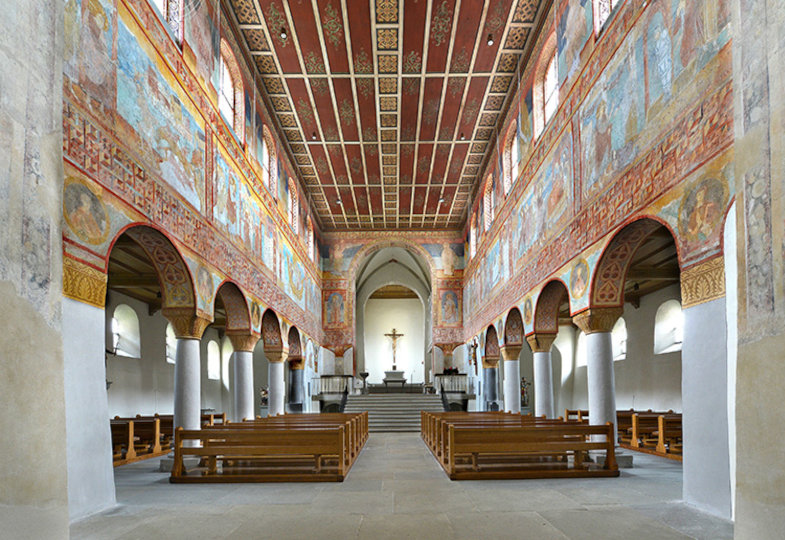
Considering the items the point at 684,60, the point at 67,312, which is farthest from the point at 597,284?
the point at 67,312

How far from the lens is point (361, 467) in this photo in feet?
41.0

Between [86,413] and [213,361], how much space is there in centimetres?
2375

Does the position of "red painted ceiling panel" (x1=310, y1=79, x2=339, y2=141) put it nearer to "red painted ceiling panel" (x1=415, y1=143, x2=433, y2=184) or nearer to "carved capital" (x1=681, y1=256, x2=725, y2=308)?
"red painted ceiling panel" (x1=415, y1=143, x2=433, y2=184)

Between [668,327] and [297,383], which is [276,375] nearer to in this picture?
[297,383]

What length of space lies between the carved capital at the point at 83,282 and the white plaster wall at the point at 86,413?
3.8 inches

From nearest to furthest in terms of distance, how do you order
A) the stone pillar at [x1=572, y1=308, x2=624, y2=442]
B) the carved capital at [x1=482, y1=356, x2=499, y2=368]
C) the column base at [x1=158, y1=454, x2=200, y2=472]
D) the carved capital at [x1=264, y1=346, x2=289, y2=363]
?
the column base at [x1=158, y1=454, x2=200, y2=472], the stone pillar at [x1=572, y1=308, x2=624, y2=442], the carved capital at [x1=264, y1=346, x2=289, y2=363], the carved capital at [x1=482, y1=356, x2=499, y2=368]

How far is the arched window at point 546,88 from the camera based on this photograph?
15.7 metres

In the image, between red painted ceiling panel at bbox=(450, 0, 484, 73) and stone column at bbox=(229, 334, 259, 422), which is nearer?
red painted ceiling panel at bbox=(450, 0, 484, 73)

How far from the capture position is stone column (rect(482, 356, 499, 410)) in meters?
26.9

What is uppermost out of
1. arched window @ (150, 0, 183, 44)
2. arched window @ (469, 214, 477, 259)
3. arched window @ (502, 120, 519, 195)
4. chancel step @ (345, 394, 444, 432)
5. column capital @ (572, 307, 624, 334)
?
arched window @ (150, 0, 183, 44)

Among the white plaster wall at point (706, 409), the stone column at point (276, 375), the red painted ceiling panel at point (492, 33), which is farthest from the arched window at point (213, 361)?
the white plaster wall at point (706, 409)

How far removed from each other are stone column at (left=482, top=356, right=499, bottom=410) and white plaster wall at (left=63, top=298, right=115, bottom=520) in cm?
1989

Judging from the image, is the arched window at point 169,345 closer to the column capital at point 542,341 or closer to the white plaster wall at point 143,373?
the white plaster wall at point 143,373

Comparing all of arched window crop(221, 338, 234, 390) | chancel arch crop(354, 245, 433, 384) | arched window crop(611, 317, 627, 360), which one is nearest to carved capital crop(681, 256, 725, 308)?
arched window crop(611, 317, 627, 360)
